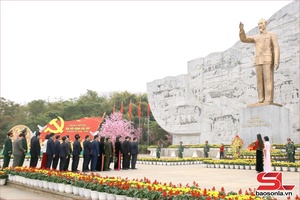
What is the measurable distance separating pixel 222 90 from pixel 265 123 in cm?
1137

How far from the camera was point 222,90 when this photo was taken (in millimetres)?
23344

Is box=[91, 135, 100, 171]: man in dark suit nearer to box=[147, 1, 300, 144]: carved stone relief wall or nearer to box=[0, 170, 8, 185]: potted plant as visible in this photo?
box=[0, 170, 8, 185]: potted plant

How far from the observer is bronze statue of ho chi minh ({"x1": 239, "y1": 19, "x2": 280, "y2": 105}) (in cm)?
1236

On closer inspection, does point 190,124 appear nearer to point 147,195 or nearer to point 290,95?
point 290,95

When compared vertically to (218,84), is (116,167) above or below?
below

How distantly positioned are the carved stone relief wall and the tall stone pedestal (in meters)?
6.31

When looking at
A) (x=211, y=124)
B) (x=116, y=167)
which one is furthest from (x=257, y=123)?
(x=211, y=124)

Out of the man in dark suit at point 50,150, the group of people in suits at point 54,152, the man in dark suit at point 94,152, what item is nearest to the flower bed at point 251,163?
the man in dark suit at point 94,152

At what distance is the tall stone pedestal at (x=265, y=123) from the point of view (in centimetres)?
1216

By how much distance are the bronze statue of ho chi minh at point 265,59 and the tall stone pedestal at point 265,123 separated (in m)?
0.41

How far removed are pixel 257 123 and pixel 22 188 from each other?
30.2 ft

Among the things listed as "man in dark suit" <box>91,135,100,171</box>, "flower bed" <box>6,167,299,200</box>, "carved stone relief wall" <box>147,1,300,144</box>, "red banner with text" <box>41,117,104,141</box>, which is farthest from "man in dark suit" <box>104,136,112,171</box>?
"red banner with text" <box>41,117,104,141</box>

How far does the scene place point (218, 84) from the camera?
23.6 meters

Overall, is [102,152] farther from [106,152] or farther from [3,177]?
[3,177]
